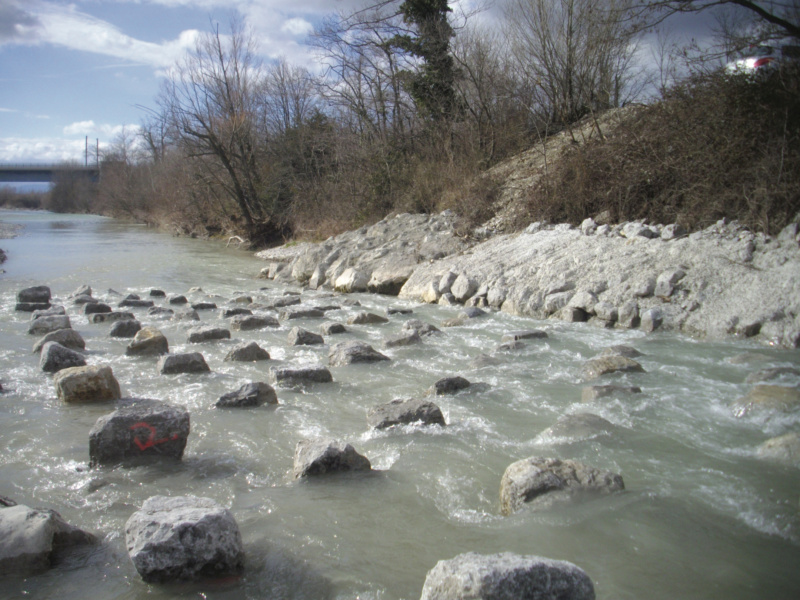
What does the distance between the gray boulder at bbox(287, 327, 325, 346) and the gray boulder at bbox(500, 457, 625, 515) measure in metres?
4.47

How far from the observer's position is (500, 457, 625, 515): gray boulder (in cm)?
324

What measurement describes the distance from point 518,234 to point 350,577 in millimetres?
9920

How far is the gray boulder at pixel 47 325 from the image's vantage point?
8.10 meters

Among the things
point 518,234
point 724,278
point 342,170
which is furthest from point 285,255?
point 724,278

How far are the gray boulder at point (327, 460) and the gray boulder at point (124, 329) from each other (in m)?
5.37

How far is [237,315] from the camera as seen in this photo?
9.16 m

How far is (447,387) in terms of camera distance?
211 inches

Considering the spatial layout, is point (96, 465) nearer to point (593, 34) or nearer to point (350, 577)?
point (350, 577)

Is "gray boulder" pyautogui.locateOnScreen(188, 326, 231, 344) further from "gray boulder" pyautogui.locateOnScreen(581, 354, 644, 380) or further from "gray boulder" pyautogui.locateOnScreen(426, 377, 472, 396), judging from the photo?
"gray boulder" pyautogui.locateOnScreen(581, 354, 644, 380)

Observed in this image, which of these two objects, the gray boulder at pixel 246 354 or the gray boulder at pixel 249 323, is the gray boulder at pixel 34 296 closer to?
the gray boulder at pixel 249 323

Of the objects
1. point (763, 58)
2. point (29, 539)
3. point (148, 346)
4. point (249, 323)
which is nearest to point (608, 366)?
point (29, 539)

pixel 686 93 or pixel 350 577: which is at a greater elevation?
pixel 686 93

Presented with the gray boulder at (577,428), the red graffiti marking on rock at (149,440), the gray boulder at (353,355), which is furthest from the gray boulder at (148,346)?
the gray boulder at (577,428)

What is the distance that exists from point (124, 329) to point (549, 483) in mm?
6824
